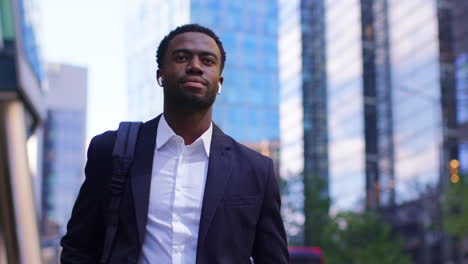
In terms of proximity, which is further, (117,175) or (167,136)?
(167,136)

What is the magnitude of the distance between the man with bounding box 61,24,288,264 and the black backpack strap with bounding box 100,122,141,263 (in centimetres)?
2

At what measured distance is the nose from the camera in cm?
273

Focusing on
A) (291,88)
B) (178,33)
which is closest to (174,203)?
(178,33)

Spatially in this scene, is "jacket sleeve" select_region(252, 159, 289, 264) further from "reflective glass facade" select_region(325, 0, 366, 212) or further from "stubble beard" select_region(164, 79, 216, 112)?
"reflective glass facade" select_region(325, 0, 366, 212)

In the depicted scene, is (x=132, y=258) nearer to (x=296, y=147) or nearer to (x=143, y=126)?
(x=143, y=126)

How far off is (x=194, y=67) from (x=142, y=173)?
1.35 feet

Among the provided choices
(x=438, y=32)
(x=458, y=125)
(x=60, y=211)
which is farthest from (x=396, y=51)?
(x=60, y=211)

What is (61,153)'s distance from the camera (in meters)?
126

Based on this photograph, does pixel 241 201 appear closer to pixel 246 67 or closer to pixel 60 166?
pixel 246 67

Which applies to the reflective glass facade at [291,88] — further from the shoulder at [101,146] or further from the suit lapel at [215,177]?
the shoulder at [101,146]

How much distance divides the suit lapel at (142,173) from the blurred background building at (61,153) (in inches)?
4406

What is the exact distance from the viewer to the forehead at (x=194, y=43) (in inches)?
110

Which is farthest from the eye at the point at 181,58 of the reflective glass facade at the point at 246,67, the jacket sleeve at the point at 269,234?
the reflective glass facade at the point at 246,67

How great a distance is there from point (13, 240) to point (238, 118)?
173 ft
